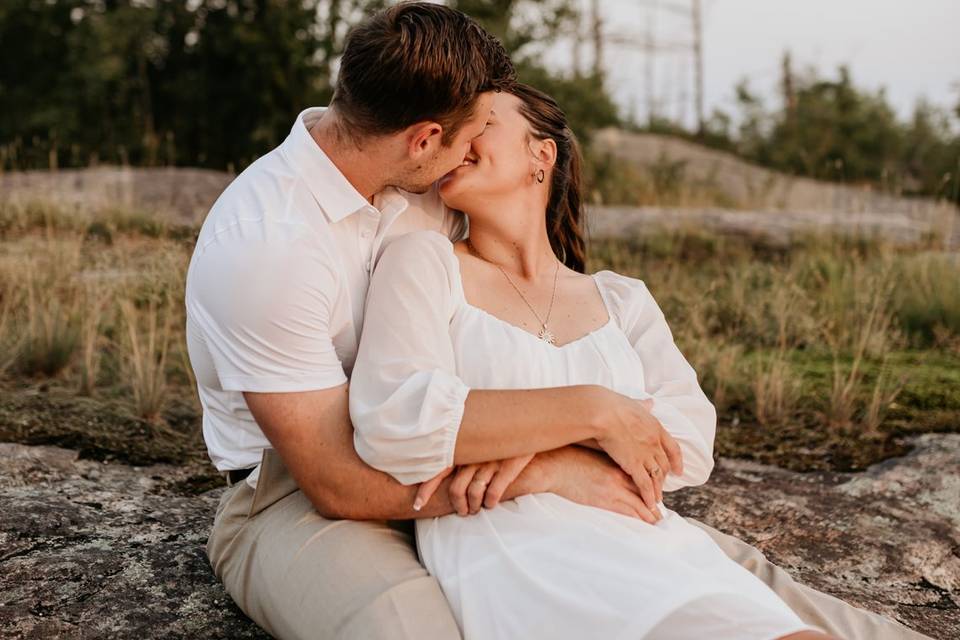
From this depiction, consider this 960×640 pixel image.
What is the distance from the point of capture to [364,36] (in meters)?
2.44

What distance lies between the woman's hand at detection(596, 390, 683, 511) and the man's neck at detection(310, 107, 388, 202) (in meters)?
0.85

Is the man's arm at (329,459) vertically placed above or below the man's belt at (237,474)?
above

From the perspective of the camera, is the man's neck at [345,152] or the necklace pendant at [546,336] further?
the necklace pendant at [546,336]

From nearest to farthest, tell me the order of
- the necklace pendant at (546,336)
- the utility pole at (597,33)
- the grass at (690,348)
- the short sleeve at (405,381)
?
the short sleeve at (405,381)
the necklace pendant at (546,336)
the grass at (690,348)
the utility pole at (597,33)

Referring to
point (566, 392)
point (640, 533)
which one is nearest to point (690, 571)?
point (640, 533)

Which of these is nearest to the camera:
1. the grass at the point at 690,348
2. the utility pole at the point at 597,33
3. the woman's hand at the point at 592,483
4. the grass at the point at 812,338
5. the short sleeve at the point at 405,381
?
the short sleeve at the point at 405,381

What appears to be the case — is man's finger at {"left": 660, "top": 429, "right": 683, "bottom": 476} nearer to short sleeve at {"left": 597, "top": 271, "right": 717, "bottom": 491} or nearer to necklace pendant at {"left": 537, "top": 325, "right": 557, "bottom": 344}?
short sleeve at {"left": 597, "top": 271, "right": 717, "bottom": 491}

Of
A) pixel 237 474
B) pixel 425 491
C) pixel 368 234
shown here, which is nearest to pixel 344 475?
pixel 425 491

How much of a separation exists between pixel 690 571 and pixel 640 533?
0.20 meters

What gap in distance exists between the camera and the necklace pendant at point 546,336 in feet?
8.96

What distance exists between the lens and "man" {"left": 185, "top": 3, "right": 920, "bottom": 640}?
7.23ft

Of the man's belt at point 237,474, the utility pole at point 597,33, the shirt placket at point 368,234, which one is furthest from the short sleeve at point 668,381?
the utility pole at point 597,33

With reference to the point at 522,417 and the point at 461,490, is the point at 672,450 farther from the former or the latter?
the point at 461,490

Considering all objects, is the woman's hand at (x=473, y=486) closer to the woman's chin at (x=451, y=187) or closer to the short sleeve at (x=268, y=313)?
the short sleeve at (x=268, y=313)
